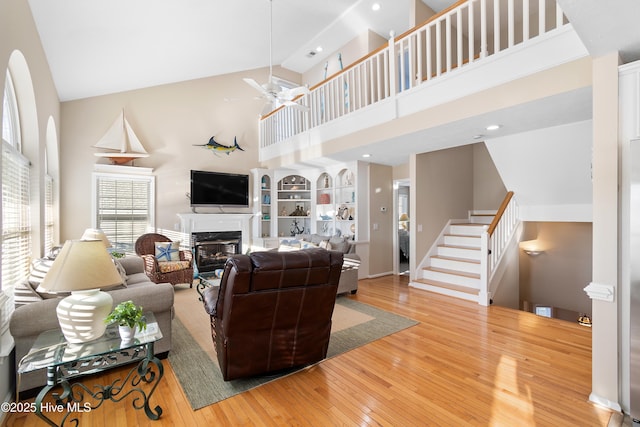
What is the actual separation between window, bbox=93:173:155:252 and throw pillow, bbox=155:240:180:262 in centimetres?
79

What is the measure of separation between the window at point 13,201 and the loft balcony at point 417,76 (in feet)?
11.5

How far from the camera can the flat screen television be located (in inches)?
249

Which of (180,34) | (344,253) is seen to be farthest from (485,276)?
(180,34)

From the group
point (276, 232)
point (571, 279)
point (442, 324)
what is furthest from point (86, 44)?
point (571, 279)

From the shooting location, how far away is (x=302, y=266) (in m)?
2.24

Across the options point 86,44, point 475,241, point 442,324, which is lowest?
point 442,324

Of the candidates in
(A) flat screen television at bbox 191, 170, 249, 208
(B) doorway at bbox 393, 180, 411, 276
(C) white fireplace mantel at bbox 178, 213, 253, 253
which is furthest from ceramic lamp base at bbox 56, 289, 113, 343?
(B) doorway at bbox 393, 180, 411, 276

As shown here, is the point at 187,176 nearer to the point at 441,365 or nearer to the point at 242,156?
the point at 242,156

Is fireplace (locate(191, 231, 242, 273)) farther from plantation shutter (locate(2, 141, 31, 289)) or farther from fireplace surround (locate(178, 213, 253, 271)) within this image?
plantation shutter (locate(2, 141, 31, 289))

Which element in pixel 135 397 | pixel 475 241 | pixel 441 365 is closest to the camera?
pixel 135 397

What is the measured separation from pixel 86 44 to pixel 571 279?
8624mm

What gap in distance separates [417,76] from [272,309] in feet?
12.2

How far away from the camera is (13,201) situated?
8.91 ft

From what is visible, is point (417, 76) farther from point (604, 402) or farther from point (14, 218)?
point (14, 218)
